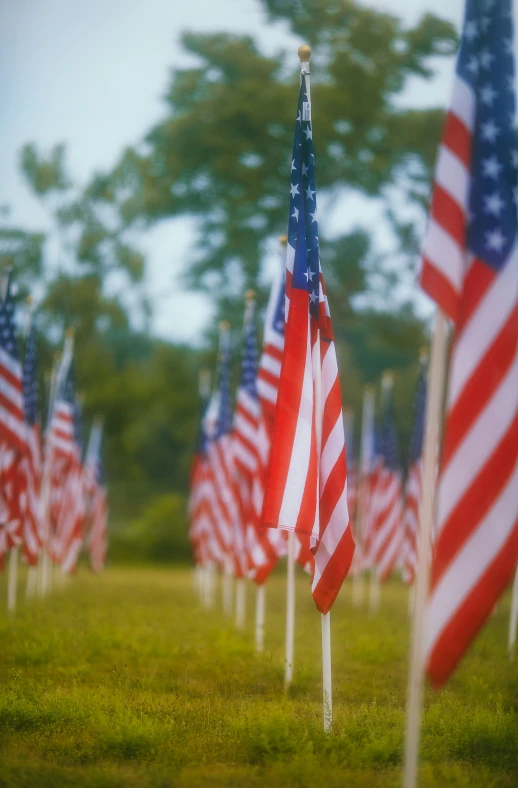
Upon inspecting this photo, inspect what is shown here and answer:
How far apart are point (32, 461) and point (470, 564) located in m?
12.7

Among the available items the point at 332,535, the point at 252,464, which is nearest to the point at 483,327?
the point at 332,535

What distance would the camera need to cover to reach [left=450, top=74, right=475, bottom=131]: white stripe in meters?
6.47

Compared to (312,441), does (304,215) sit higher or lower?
higher

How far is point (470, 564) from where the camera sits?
6117 mm

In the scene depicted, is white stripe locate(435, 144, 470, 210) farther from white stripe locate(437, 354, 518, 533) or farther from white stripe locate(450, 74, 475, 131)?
white stripe locate(437, 354, 518, 533)

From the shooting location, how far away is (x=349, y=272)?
3553 centimetres

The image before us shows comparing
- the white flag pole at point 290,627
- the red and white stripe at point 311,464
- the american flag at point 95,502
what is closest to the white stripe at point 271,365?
the white flag pole at point 290,627

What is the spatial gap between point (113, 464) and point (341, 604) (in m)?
29.4

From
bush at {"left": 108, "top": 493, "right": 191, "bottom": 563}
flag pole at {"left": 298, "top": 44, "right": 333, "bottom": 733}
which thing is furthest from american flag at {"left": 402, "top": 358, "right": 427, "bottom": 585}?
bush at {"left": 108, "top": 493, "right": 191, "bottom": 563}

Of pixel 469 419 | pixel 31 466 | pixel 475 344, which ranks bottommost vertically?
pixel 31 466

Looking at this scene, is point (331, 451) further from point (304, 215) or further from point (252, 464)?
point (252, 464)

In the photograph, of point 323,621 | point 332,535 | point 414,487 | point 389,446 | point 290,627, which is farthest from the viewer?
point 389,446

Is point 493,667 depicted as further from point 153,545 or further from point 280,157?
point 153,545

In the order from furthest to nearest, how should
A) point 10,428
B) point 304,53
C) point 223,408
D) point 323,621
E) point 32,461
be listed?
1. point 223,408
2. point 32,461
3. point 10,428
4. point 304,53
5. point 323,621
